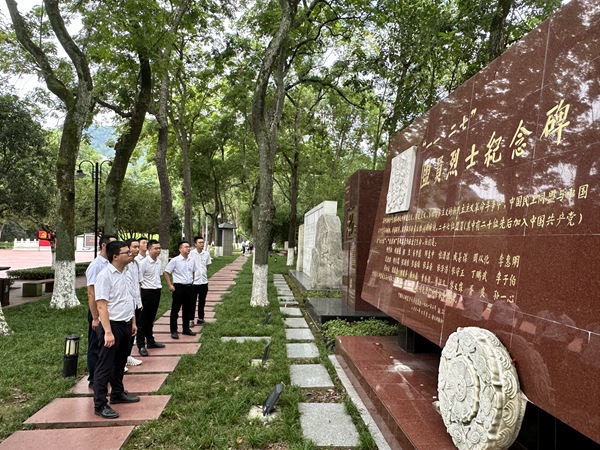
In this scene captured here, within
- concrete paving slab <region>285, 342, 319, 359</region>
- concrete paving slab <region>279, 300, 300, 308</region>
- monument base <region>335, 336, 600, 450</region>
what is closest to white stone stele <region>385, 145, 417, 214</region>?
monument base <region>335, 336, 600, 450</region>

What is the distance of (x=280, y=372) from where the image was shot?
13.8ft

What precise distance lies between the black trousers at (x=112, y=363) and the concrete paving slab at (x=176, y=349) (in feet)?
4.99

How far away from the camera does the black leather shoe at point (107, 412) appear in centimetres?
317

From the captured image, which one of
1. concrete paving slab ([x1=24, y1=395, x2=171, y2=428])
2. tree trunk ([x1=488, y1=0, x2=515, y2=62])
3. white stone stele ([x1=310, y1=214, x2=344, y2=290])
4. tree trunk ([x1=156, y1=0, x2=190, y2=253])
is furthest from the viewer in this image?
tree trunk ([x1=156, y1=0, x2=190, y2=253])

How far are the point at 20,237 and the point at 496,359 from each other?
50653 mm

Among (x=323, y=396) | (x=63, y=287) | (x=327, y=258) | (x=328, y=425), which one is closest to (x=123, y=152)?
(x=63, y=287)

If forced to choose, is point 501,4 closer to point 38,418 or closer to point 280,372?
point 280,372

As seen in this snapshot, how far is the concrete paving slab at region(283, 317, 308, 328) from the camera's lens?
21.8 ft

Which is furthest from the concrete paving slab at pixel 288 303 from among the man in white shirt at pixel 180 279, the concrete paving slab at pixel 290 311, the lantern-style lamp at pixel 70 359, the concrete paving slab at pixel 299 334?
the lantern-style lamp at pixel 70 359

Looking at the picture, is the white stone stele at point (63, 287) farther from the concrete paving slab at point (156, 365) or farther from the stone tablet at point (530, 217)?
the stone tablet at point (530, 217)

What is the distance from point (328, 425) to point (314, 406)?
36 cm

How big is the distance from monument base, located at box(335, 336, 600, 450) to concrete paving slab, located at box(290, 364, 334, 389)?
0.26m

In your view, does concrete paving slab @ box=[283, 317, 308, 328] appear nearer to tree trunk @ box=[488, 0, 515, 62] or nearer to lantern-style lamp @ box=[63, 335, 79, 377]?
lantern-style lamp @ box=[63, 335, 79, 377]

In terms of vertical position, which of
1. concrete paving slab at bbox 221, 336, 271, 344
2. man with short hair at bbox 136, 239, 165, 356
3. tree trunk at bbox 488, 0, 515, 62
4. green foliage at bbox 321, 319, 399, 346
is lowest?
concrete paving slab at bbox 221, 336, 271, 344
